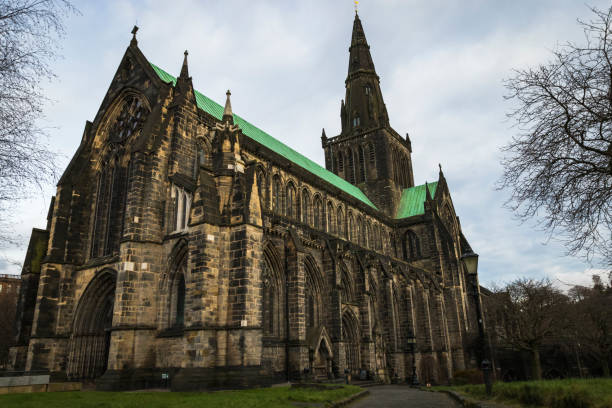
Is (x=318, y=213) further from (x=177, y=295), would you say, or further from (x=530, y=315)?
(x=530, y=315)

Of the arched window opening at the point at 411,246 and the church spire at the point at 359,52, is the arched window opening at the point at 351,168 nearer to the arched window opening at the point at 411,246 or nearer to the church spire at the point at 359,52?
the arched window opening at the point at 411,246

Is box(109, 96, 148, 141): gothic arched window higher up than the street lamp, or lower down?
higher up

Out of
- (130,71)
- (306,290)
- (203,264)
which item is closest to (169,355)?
(203,264)

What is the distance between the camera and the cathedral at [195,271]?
16703mm

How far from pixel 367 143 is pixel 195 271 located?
3504 cm

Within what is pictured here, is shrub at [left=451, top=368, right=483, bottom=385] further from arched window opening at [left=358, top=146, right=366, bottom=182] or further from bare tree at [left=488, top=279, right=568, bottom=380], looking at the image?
arched window opening at [left=358, top=146, right=366, bottom=182]

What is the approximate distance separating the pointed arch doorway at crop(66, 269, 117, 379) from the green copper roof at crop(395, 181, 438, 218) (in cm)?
3157

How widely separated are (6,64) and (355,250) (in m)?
24.8

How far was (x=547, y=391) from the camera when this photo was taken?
834 centimetres

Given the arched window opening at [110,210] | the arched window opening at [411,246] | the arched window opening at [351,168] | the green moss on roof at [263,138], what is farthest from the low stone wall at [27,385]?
the arched window opening at [351,168]

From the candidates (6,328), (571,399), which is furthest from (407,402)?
(6,328)

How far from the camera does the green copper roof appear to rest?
45169 millimetres

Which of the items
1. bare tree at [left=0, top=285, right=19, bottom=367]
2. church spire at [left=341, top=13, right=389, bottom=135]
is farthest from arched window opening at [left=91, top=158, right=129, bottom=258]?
church spire at [left=341, top=13, right=389, bottom=135]

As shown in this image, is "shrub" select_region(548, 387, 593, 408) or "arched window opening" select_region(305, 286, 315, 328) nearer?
"shrub" select_region(548, 387, 593, 408)
